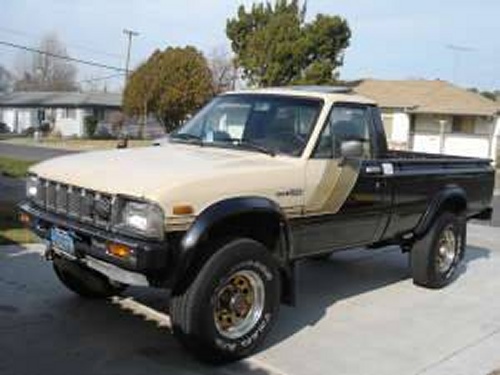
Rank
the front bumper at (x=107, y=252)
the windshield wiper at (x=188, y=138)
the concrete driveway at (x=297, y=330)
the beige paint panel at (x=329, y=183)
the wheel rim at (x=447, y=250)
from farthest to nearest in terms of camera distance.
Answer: the wheel rim at (x=447, y=250)
the windshield wiper at (x=188, y=138)
the beige paint panel at (x=329, y=183)
the concrete driveway at (x=297, y=330)
the front bumper at (x=107, y=252)

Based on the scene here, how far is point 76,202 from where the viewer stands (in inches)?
229

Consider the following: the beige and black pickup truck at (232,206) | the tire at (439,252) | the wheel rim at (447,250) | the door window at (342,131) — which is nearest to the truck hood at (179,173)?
the beige and black pickup truck at (232,206)

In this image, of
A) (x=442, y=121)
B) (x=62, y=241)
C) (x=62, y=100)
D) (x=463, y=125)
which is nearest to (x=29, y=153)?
(x=442, y=121)

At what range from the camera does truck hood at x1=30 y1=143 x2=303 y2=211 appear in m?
5.41

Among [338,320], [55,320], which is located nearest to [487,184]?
[338,320]

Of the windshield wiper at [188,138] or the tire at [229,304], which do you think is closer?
the tire at [229,304]

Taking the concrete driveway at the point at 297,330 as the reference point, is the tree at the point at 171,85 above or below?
above

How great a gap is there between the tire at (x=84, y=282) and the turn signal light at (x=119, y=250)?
1381 mm

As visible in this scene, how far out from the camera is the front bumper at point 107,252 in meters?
5.24

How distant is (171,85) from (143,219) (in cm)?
4408

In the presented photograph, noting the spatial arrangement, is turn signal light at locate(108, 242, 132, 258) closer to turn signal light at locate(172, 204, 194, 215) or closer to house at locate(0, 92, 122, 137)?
turn signal light at locate(172, 204, 194, 215)

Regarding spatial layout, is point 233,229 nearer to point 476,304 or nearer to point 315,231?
point 315,231

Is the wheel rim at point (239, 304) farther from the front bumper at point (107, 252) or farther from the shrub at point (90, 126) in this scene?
the shrub at point (90, 126)

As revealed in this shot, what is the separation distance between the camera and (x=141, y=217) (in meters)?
5.33
